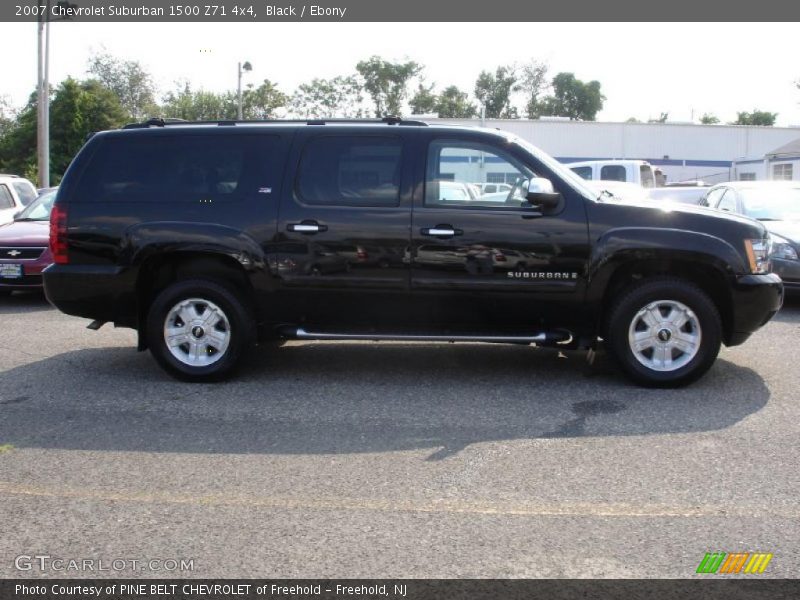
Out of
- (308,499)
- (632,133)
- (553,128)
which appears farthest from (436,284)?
(632,133)

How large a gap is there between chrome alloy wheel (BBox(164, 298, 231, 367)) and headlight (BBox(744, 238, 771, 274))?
159 inches

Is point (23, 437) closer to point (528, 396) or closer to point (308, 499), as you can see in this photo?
point (308, 499)

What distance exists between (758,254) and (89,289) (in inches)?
206

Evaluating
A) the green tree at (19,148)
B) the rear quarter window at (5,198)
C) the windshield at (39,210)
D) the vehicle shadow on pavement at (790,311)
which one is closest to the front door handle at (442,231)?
the vehicle shadow on pavement at (790,311)

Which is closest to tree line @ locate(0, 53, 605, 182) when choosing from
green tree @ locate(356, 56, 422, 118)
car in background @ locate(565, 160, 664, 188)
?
green tree @ locate(356, 56, 422, 118)

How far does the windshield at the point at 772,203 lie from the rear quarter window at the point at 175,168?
723 cm

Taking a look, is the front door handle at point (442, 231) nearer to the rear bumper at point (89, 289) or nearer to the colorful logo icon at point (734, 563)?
the rear bumper at point (89, 289)

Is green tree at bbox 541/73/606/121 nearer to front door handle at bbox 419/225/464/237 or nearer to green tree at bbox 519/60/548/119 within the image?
green tree at bbox 519/60/548/119

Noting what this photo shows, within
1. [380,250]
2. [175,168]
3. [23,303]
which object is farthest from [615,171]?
[175,168]

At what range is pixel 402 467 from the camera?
473 centimetres

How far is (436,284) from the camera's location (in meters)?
6.30

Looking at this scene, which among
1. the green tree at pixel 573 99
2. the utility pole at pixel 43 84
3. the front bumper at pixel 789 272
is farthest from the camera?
the green tree at pixel 573 99

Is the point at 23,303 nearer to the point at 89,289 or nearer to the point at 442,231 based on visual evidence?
the point at 89,289

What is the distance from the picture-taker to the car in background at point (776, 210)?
9.72 meters
